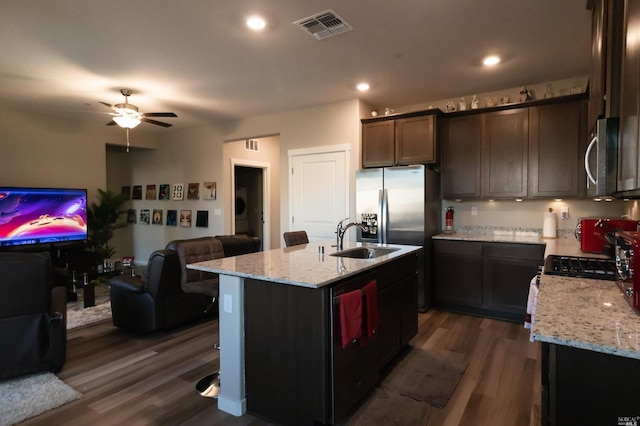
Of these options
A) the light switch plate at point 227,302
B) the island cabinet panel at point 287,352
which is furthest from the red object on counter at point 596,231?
the light switch plate at point 227,302

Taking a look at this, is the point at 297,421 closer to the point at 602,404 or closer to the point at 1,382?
the point at 602,404

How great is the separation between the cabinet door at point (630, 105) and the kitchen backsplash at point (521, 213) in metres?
3.11

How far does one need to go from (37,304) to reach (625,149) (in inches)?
142

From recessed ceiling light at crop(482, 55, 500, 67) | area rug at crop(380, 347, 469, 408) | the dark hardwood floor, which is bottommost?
the dark hardwood floor

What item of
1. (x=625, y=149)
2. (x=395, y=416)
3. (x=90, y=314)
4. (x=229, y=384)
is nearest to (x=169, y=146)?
(x=90, y=314)

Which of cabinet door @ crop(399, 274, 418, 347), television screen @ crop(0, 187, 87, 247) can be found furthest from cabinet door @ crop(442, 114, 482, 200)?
television screen @ crop(0, 187, 87, 247)

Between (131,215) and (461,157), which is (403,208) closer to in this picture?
(461,157)

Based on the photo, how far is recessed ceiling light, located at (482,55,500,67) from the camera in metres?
3.50

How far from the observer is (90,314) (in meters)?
4.18

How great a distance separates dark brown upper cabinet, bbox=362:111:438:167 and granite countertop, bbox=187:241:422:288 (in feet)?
6.56

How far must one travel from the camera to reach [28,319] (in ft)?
8.55

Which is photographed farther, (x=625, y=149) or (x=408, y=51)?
(x=408, y=51)

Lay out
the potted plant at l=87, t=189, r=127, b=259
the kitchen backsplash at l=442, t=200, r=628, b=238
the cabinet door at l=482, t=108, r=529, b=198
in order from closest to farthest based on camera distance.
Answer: the kitchen backsplash at l=442, t=200, r=628, b=238
the cabinet door at l=482, t=108, r=529, b=198
the potted plant at l=87, t=189, r=127, b=259

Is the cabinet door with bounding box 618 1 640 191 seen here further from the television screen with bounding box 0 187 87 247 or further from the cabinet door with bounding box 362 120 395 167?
the television screen with bounding box 0 187 87 247
